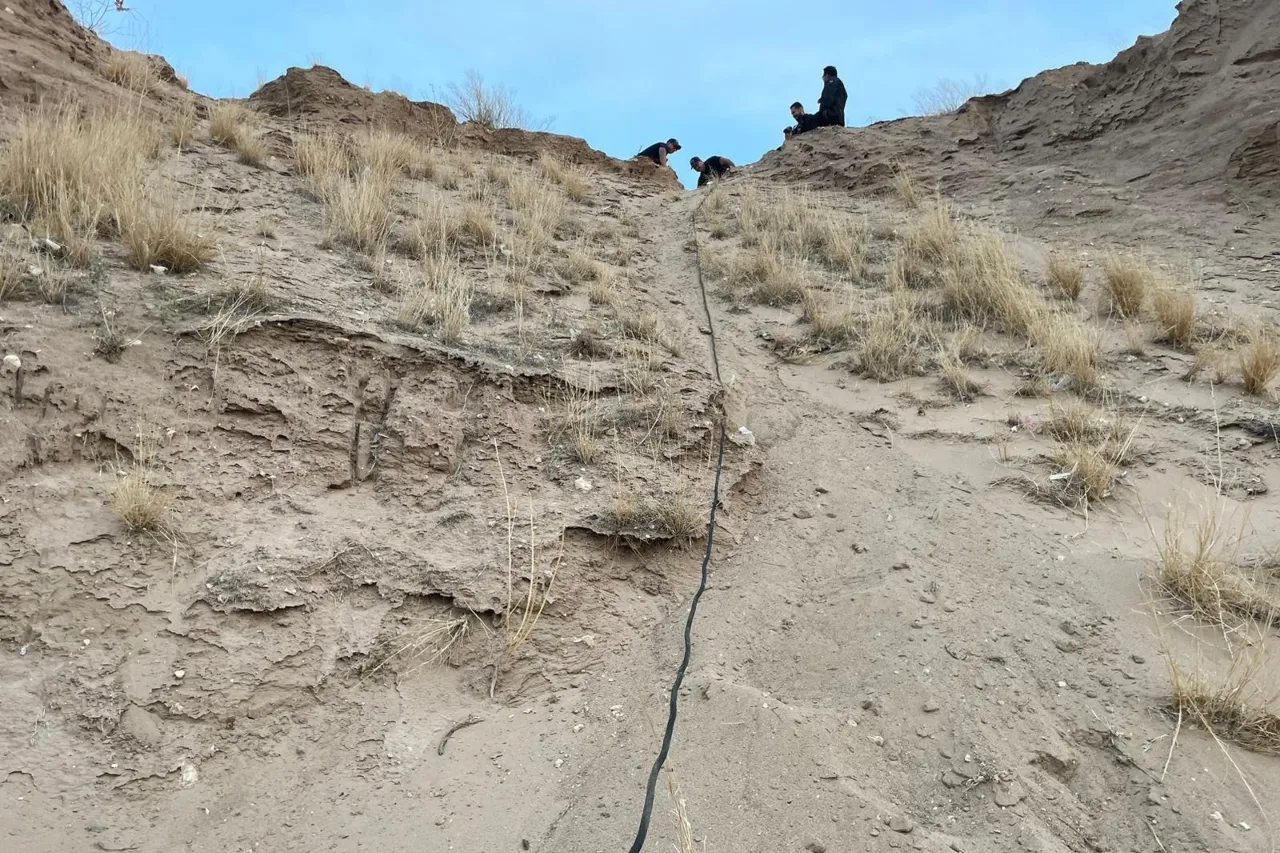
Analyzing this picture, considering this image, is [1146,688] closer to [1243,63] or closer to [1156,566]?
[1156,566]

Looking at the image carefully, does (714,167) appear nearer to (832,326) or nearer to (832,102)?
(832,102)

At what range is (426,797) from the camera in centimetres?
252

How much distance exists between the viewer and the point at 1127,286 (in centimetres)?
580

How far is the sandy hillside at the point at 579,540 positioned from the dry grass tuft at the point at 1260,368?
2 cm

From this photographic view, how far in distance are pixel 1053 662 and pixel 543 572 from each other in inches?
70.7

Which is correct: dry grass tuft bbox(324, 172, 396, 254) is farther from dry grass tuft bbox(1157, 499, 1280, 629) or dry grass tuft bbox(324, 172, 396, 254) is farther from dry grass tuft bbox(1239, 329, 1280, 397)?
dry grass tuft bbox(1239, 329, 1280, 397)

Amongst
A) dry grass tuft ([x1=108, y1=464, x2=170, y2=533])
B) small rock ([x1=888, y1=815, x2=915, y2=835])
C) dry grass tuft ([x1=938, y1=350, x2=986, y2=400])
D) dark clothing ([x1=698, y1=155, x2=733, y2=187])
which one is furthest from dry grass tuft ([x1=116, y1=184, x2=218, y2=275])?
dark clothing ([x1=698, y1=155, x2=733, y2=187])

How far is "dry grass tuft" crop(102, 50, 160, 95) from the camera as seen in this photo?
7.54m

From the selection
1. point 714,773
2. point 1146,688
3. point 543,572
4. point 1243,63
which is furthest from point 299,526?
point 1243,63

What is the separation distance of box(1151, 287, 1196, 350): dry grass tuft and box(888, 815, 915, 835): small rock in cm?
408

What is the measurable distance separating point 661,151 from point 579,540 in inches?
416

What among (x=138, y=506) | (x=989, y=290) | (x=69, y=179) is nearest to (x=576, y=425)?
(x=138, y=506)

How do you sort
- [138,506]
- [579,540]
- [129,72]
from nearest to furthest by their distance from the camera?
[138,506] → [579,540] → [129,72]

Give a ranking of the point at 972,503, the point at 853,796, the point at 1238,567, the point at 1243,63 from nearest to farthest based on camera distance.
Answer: the point at 853,796 < the point at 1238,567 < the point at 972,503 < the point at 1243,63
